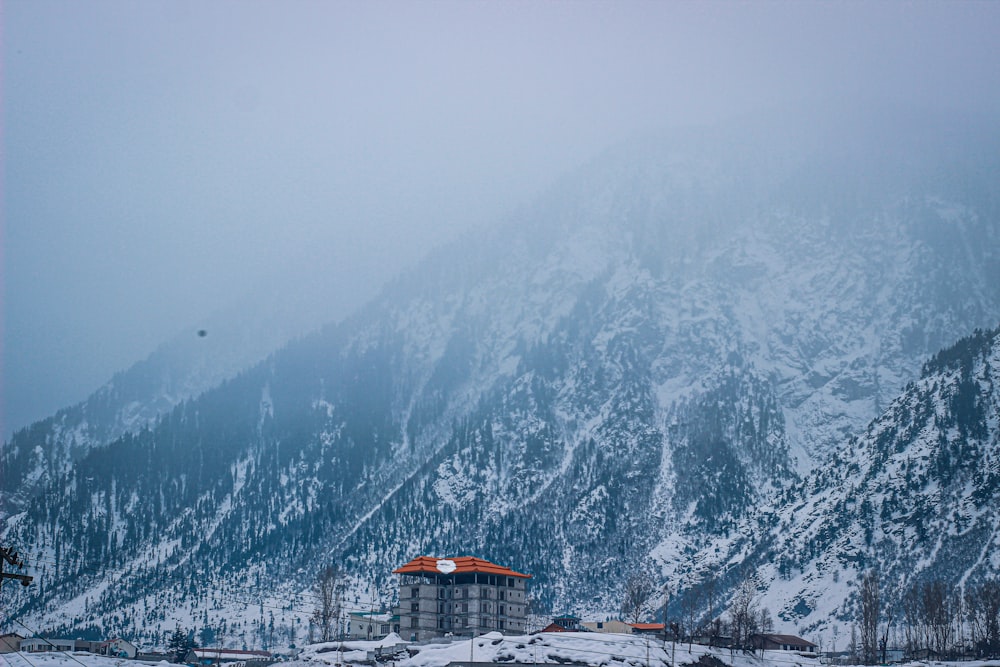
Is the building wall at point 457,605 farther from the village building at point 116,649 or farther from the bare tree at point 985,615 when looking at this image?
the bare tree at point 985,615

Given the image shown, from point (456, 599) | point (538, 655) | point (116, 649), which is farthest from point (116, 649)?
point (538, 655)

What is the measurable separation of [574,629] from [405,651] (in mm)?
31210

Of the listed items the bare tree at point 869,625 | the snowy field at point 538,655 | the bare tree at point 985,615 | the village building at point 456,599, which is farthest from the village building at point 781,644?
the village building at point 456,599

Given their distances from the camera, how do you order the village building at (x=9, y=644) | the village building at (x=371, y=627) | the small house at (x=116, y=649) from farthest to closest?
the village building at (x=371, y=627) → the small house at (x=116, y=649) → the village building at (x=9, y=644)

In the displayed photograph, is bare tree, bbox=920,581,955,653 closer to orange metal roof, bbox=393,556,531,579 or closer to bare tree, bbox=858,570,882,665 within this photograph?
bare tree, bbox=858,570,882,665

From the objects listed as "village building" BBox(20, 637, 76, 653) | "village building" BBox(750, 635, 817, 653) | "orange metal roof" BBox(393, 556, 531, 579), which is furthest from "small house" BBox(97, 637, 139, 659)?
"village building" BBox(750, 635, 817, 653)

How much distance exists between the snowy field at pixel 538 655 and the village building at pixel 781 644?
7482mm

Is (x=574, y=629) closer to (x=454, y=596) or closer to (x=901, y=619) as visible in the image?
(x=454, y=596)

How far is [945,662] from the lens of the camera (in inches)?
5984

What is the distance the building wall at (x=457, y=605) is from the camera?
176625mm

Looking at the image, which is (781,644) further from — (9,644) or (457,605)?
(9,644)

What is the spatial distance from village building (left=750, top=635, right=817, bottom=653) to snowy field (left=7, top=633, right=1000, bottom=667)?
7.48m

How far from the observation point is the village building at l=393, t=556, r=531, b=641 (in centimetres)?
17688

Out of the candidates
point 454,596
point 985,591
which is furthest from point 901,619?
point 454,596
